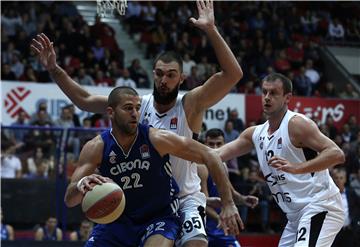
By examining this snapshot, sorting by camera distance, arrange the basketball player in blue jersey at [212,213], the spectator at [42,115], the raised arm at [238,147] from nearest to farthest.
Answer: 1. the raised arm at [238,147]
2. the basketball player in blue jersey at [212,213]
3. the spectator at [42,115]

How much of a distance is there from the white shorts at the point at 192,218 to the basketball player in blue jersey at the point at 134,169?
151mm

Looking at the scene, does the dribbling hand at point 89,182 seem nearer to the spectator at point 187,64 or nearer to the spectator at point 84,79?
the spectator at point 84,79

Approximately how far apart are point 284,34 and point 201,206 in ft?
50.7

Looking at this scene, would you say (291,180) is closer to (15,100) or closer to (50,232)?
(50,232)

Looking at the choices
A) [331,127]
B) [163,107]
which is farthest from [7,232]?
[331,127]

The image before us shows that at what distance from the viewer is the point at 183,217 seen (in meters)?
6.91

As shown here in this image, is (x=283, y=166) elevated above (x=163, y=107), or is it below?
below

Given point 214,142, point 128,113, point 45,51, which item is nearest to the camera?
point 128,113

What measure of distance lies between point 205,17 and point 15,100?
9159 millimetres

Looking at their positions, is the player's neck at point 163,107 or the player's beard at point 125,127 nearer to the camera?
the player's beard at point 125,127

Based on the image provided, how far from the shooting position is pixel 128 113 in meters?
6.46

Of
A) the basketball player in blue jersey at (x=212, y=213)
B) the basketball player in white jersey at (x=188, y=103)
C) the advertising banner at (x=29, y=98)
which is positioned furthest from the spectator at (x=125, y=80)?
the basketball player in white jersey at (x=188, y=103)

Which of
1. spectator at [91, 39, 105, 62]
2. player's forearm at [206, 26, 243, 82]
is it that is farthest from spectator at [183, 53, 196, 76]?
player's forearm at [206, 26, 243, 82]

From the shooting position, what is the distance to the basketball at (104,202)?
19.6ft
